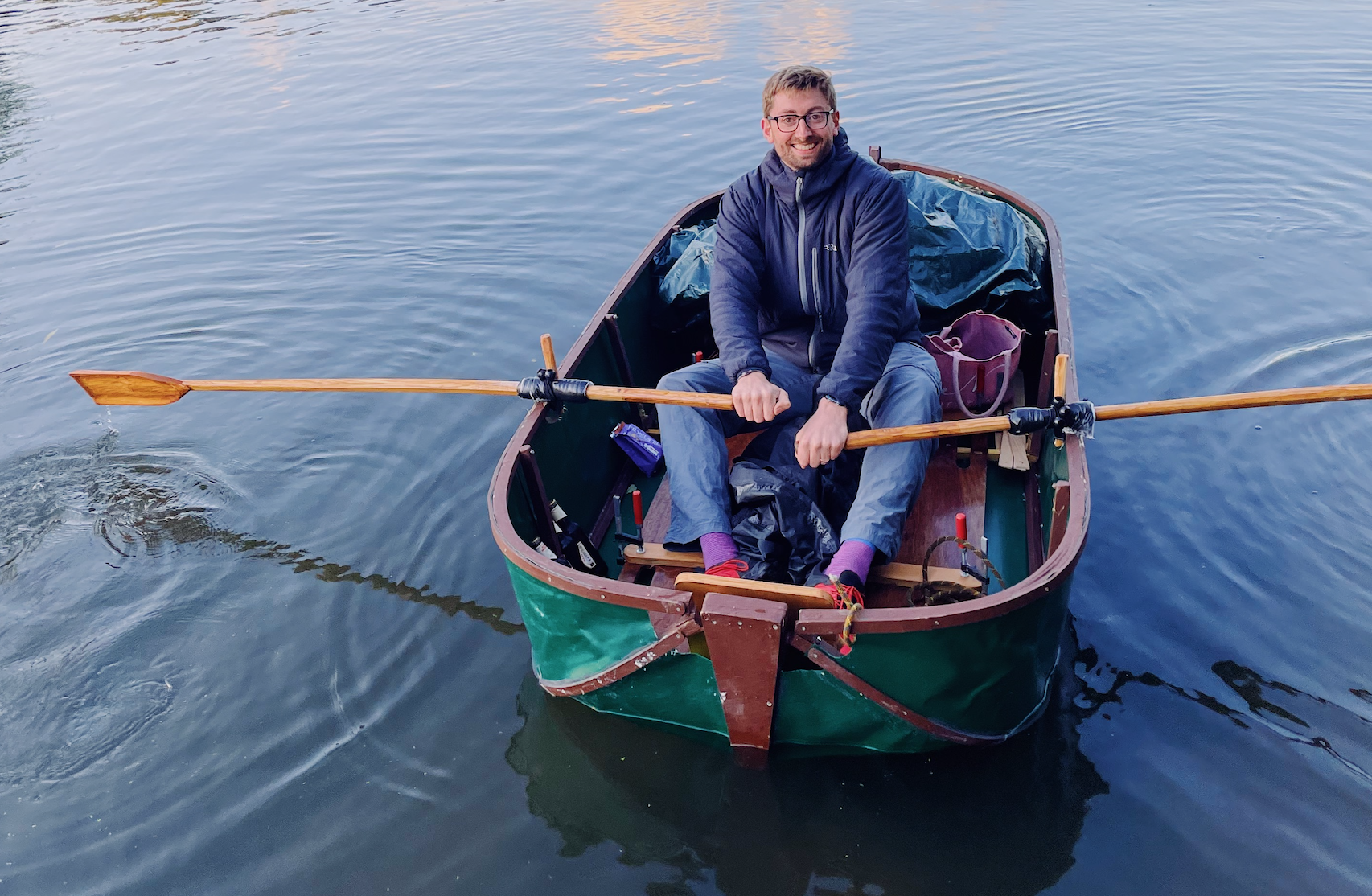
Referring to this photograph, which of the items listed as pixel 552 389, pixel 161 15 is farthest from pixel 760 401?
pixel 161 15

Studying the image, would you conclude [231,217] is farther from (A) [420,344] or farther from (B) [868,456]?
(B) [868,456]

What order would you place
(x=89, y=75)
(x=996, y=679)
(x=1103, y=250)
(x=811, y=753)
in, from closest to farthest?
1. (x=996, y=679)
2. (x=811, y=753)
3. (x=1103, y=250)
4. (x=89, y=75)

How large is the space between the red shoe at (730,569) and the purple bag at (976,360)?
5.44ft

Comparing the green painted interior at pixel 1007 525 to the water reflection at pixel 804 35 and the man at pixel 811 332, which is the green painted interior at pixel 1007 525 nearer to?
the man at pixel 811 332

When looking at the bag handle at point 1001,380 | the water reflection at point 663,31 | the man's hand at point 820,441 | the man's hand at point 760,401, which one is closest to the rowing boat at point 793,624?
the bag handle at point 1001,380

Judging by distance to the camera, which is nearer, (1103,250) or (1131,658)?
(1131,658)

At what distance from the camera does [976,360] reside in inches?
184

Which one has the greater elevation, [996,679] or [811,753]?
[996,679]

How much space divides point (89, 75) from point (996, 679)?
→ 14.5 m

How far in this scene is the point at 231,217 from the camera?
8.56 m

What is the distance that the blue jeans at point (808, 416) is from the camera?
3393 millimetres

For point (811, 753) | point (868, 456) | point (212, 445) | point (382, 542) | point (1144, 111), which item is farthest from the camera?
point (1144, 111)

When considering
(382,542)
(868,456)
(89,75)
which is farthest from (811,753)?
(89,75)

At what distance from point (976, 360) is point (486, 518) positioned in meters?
2.51
